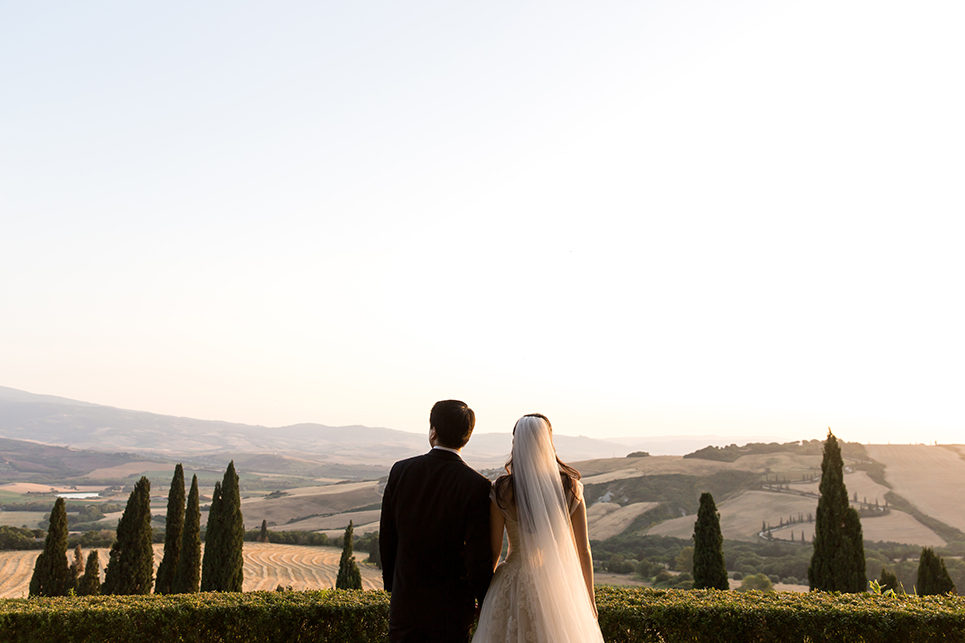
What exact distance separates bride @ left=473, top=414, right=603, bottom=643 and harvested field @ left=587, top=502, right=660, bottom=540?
58337 mm

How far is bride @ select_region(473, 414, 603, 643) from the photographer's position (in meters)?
4.33

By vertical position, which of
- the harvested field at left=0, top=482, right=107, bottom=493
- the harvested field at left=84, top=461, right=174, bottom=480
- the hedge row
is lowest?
the harvested field at left=0, top=482, right=107, bottom=493

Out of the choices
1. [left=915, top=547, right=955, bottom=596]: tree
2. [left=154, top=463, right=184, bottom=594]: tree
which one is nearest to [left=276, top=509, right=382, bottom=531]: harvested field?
[left=154, top=463, right=184, bottom=594]: tree

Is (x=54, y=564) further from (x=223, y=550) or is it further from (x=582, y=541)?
(x=582, y=541)

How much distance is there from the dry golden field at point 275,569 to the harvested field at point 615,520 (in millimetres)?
20889

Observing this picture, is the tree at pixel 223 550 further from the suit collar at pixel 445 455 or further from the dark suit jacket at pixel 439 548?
the suit collar at pixel 445 455

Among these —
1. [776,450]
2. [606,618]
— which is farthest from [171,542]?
[776,450]

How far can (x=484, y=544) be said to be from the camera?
414 centimetres

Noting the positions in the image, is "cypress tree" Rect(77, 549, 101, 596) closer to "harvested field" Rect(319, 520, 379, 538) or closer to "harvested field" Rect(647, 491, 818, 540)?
"harvested field" Rect(647, 491, 818, 540)

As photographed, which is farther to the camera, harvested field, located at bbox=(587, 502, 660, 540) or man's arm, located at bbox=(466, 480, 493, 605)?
harvested field, located at bbox=(587, 502, 660, 540)

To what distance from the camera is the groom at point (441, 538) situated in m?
4.05

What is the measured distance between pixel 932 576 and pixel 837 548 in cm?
350

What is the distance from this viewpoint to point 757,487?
226 ft

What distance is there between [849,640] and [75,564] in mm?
27820
